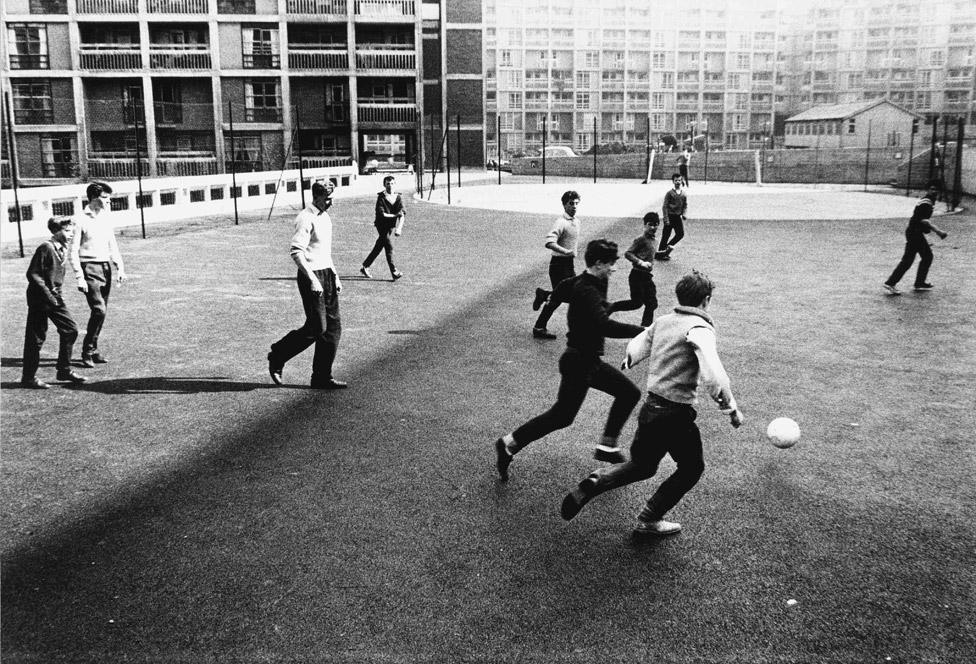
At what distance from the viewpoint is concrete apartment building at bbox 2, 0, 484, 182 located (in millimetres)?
51625

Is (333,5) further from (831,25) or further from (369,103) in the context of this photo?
(831,25)

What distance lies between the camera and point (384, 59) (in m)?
53.6

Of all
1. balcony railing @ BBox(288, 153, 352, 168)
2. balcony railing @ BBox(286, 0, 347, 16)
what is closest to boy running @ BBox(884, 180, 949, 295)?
balcony railing @ BBox(288, 153, 352, 168)

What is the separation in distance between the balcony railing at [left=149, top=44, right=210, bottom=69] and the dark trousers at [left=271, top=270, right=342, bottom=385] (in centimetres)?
4803

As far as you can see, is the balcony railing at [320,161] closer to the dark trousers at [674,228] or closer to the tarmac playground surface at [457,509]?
the dark trousers at [674,228]

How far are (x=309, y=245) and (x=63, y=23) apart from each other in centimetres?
5165

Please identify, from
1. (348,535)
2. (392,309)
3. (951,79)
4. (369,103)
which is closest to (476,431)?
(348,535)

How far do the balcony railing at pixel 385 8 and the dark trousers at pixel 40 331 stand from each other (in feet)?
156

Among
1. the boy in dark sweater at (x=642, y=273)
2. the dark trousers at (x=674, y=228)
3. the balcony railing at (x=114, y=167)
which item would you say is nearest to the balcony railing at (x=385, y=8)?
the balcony railing at (x=114, y=167)

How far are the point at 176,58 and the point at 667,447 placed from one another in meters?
53.3

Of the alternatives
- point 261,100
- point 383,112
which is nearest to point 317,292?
point 383,112

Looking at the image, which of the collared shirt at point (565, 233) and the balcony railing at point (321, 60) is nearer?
the collared shirt at point (565, 233)

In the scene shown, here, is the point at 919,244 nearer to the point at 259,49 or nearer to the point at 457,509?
the point at 457,509

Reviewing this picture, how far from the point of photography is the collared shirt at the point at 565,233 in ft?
37.0
